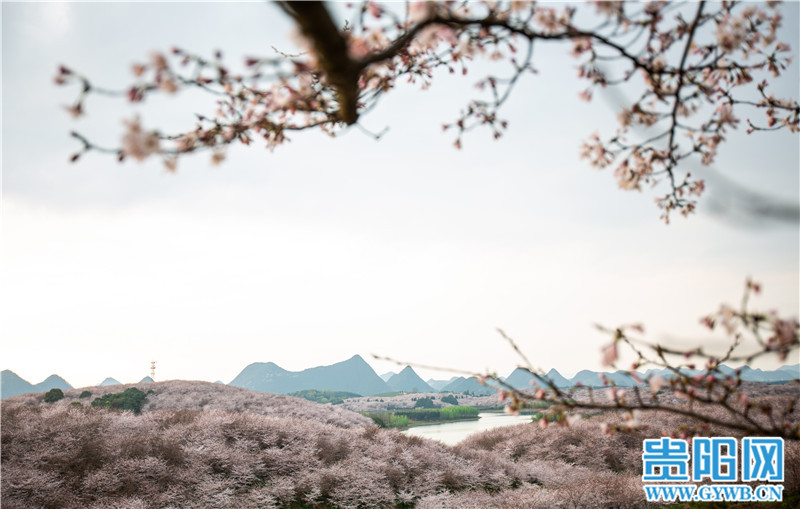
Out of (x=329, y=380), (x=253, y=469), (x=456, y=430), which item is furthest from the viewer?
(x=329, y=380)

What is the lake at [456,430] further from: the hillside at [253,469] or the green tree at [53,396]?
the green tree at [53,396]

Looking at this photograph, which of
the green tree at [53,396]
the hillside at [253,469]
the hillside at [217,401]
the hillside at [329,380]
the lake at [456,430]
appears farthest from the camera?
the hillside at [329,380]

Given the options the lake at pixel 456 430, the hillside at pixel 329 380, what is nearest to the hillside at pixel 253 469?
the lake at pixel 456 430

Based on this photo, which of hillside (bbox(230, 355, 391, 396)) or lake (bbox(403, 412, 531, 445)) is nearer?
lake (bbox(403, 412, 531, 445))

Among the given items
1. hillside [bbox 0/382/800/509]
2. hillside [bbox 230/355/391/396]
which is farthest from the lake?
hillside [bbox 230/355/391/396]

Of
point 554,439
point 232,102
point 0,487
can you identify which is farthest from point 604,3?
point 554,439

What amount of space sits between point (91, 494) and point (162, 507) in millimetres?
1435

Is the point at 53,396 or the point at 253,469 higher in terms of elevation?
the point at 253,469

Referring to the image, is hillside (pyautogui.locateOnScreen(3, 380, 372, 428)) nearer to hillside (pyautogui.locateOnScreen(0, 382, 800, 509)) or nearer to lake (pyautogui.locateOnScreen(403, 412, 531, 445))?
lake (pyautogui.locateOnScreen(403, 412, 531, 445))

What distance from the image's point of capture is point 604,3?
2160 millimetres

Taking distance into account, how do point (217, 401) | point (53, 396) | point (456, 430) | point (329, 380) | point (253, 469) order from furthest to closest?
point (329, 380)
point (456, 430)
point (217, 401)
point (53, 396)
point (253, 469)

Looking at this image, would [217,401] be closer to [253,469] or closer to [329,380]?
[253,469]

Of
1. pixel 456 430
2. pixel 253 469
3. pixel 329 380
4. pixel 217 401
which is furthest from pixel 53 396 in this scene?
pixel 329 380

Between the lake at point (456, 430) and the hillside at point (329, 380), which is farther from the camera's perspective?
the hillside at point (329, 380)
